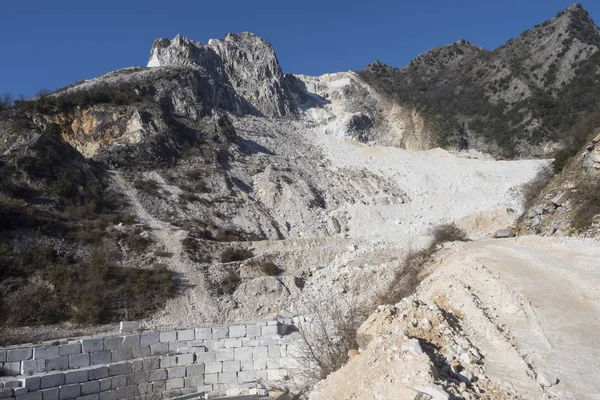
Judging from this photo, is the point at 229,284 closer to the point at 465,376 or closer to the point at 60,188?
the point at 60,188

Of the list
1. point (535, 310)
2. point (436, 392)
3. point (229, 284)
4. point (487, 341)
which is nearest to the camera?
point (436, 392)

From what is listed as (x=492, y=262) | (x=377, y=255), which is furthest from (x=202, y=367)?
(x=377, y=255)

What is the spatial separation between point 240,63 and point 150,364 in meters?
59.2

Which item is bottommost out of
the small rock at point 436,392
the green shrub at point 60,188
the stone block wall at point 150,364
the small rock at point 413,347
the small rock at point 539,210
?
the stone block wall at point 150,364

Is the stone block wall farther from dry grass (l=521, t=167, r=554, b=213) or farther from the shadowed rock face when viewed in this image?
the shadowed rock face

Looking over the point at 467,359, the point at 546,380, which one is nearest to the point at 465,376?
the point at 467,359

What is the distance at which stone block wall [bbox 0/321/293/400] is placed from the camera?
11.0 meters

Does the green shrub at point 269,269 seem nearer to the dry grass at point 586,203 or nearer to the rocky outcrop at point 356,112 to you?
the dry grass at point 586,203

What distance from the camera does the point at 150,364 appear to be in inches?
496

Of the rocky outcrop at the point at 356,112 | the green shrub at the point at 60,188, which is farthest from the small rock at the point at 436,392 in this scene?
the rocky outcrop at the point at 356,112

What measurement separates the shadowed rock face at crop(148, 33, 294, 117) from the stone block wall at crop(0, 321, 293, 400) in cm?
4750

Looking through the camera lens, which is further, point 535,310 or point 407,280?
point 407,280

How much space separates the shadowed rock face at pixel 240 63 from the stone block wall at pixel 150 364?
47504 mm

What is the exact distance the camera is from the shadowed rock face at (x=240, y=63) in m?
57.9
